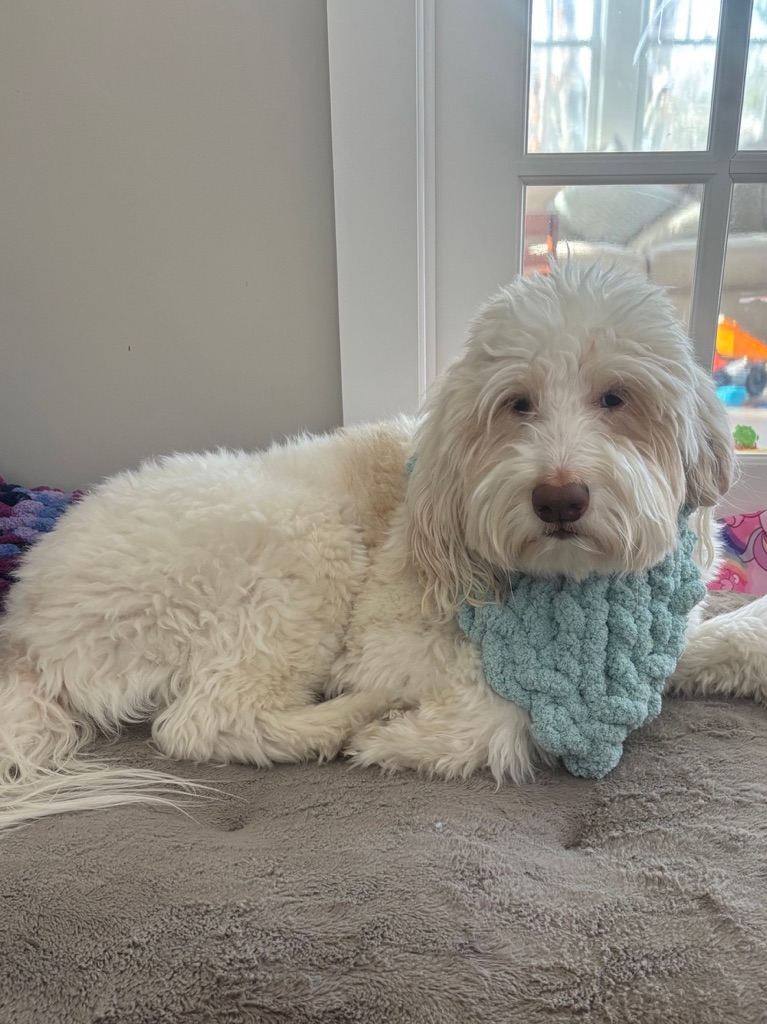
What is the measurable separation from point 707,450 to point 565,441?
0.26 metres

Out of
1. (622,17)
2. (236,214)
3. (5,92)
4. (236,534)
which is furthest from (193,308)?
(622,17)

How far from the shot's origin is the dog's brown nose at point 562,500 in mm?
823

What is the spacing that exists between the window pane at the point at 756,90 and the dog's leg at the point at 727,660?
1.00m

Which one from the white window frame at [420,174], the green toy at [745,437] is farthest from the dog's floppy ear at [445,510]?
the green toy at [745,437]

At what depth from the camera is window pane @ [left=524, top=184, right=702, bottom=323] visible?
1496 mm

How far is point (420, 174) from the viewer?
1403mm

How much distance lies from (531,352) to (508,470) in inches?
6.5

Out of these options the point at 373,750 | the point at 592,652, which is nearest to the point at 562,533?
the point at 592,652

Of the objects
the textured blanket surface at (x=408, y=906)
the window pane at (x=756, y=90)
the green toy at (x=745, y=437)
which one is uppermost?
the window pane at (x=756, y=90)

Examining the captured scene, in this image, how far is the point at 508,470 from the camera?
0.88 metres

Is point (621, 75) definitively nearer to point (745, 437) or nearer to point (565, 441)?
point (745, 437)

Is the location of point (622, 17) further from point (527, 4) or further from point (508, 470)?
point (508, 470)

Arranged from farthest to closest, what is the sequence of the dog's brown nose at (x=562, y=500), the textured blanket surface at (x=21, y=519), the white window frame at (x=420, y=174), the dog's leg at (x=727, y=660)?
the white window frame at (x=420, y=174) < the textured blanket surface at (x=21, y=519) < the dog's leg at (x=727, y=660) < the dog's brown nose at (x=562, y=500)

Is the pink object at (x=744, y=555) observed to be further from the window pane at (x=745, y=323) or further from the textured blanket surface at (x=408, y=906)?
the textured blanket surface at (x=408, y=906)
